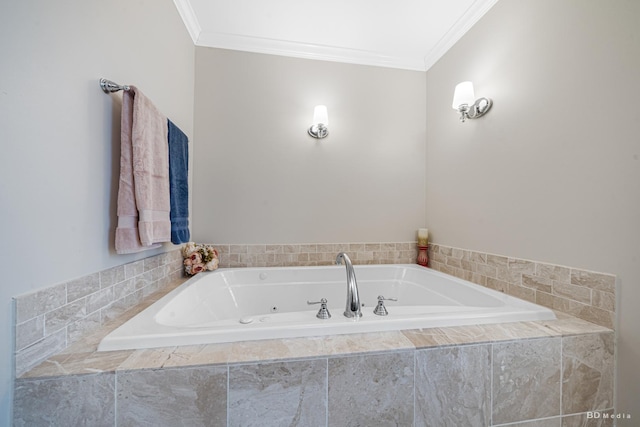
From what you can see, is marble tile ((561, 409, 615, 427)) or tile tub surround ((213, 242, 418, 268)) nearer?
marble tile ((561, 409, 615, 427))

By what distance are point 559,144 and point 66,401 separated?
214 cm

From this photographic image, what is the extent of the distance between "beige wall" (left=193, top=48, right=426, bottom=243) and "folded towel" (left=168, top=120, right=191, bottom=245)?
0.42 meters

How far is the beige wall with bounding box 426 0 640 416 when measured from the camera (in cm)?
95

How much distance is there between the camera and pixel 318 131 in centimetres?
211

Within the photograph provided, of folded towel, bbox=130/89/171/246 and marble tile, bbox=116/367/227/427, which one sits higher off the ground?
folded towel, bbox=130/89/171/246

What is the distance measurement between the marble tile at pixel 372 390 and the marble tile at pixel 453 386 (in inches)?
1.7

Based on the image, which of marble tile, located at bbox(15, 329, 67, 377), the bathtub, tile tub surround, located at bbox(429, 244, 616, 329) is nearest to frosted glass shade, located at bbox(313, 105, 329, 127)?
the bathtub

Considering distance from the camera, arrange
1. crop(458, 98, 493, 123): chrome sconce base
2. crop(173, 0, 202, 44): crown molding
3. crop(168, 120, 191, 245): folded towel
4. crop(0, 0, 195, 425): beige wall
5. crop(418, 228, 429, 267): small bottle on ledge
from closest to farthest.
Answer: crop(0, 0, 195, 425): beige wall < crop(168, 120, 191, 245): folded towel < crop(458, 98, 493, 123): chrome sconce base < crop(173, 0, 202, 44): crown molding < crop(418, 228, 429, 267): small bottle on ledge

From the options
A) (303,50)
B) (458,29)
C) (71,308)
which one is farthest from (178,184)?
(458,29)

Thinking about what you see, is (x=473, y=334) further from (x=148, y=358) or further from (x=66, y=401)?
(x=66, y=401)

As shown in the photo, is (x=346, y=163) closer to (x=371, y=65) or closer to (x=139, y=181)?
(x=371, y=65)

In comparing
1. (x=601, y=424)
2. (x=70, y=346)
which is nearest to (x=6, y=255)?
(x=70, y=346)

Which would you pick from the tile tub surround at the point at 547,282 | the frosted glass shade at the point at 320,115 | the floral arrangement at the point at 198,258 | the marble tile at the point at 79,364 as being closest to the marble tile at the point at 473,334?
the tile tub surround at the point at 547,282

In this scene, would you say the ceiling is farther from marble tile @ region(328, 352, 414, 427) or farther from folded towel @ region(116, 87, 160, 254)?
marble tile @ region(328, 352, 414, 427)
